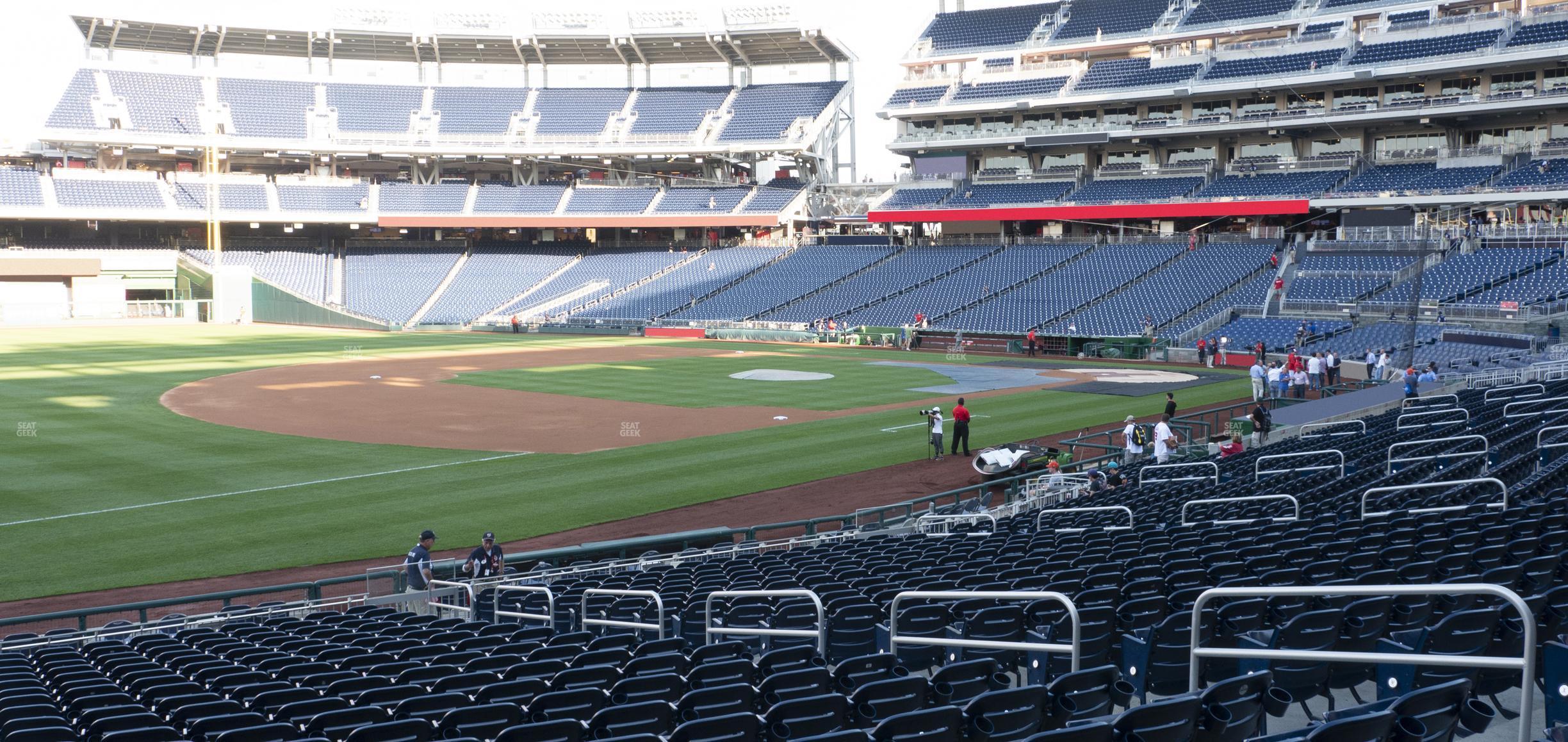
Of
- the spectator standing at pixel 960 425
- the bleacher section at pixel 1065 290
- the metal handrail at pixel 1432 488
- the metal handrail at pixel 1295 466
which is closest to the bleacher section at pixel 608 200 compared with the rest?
the bleacher section at pixel 1065 290

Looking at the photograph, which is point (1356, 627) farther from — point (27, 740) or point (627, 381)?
point (627, 381)

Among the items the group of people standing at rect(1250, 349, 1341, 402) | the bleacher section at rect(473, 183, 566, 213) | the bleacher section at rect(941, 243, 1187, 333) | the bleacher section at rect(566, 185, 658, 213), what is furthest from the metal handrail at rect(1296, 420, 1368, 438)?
the bleacher section at rect(473, 183, 566, 213)

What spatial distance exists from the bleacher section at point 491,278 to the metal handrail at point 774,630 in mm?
64505

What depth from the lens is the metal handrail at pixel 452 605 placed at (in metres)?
14.0

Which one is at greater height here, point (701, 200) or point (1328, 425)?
point (701, 200)

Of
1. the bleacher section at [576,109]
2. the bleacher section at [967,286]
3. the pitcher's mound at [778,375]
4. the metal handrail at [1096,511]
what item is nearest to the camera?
the metal handrail at [1096,511]

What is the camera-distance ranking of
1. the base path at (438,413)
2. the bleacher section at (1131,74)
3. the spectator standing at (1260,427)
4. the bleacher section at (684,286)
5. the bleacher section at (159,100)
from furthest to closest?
the bleacher section at (159,100) < the bleacher section at (684,286) < the bleacher section at (1131,74) < the base path at (438,413) < the spectator standing at (1260,427)

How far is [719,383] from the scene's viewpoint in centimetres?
4284

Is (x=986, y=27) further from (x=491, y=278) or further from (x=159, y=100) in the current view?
(x=159, y=100)

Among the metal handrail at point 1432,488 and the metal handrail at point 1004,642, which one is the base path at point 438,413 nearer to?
the metal handrail at point 1432,488

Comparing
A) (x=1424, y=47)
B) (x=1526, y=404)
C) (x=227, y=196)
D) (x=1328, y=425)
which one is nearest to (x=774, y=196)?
(x=227, y=196)

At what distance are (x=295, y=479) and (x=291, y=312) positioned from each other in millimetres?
51708

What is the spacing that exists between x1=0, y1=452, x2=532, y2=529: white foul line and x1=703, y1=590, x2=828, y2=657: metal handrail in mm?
15999

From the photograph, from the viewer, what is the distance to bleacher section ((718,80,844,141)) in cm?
8181
